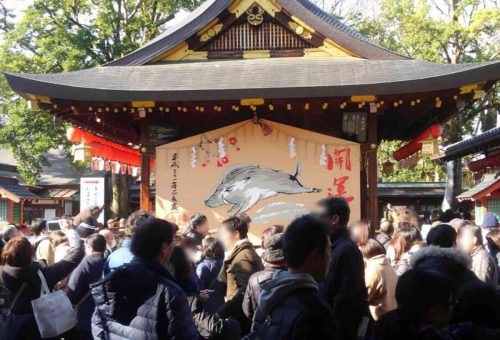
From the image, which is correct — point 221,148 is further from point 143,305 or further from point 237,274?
point 143,305

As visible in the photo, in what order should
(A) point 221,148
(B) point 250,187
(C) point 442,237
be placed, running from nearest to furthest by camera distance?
(C) point 442,237 → (B) point 250,187 → (A) point 221,148

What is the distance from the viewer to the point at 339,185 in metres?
10.3

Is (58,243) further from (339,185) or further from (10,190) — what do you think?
(10,190)

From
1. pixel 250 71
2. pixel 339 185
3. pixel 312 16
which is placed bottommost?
pixel 339 185

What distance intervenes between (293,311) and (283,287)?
13 centimetres

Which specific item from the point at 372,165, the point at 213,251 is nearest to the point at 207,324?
the point at 213,251

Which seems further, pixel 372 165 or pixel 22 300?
pixel 372 165

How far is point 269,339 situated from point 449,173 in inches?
961

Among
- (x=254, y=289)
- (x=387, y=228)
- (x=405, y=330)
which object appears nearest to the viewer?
(x=405, y=330)

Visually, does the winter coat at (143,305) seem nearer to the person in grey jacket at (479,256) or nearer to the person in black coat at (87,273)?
the person in black coat at (87,273)

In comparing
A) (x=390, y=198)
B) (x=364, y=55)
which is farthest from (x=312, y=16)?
(x=390, y=198)

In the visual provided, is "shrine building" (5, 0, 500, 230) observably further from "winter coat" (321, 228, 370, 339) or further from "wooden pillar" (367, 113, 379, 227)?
"winter coat" (321, 228, 370, 339)

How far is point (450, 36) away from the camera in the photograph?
25203 millimetres

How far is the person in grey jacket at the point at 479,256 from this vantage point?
5.33 meters
